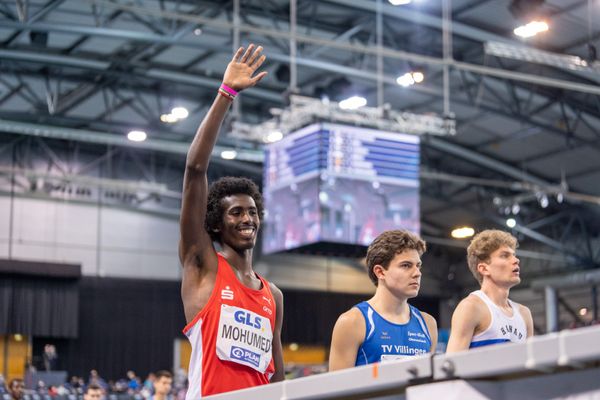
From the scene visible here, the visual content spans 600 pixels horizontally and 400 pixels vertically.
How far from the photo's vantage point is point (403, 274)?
4.35m

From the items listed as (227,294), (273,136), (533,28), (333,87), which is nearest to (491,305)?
(227,294)

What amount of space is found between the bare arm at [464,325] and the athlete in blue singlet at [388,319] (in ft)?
0.33

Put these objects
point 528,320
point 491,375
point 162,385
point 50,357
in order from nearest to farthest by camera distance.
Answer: point 491,375 < point 528,320 < point 162,385 < point 50,357

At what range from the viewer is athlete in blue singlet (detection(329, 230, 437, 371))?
413cm

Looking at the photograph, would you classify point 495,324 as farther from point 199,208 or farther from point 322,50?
point 322,50

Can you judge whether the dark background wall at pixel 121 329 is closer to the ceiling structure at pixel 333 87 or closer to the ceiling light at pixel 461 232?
the ceiling structure at pixel 333 87

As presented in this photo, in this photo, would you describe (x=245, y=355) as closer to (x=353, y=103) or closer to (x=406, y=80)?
(x=353, y=103)

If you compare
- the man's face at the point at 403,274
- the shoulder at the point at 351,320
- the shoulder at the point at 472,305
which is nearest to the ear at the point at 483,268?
the shoulder at the point at 472,305

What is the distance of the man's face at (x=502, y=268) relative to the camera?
4.73 m

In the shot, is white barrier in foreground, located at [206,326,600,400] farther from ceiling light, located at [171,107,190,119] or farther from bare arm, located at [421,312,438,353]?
ceiling light, located at [171,107,190,119]

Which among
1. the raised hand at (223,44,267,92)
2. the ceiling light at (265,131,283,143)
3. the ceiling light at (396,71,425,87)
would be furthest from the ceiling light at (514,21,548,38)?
the raised hand at (223,44,267,92)

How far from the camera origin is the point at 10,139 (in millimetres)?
24812

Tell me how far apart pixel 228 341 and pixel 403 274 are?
1.14 metres

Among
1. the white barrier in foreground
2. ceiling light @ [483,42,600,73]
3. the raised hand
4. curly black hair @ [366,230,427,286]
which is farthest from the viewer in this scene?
ceiling light @ [483,42,600,73]
